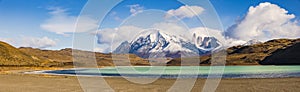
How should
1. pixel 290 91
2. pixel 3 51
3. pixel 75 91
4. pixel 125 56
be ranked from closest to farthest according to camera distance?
pixel 125 56, pixel 290 91, pixel 75 91, pixel 3 51

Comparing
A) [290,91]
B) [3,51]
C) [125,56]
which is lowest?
[290,91]

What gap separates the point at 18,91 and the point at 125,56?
14.5m

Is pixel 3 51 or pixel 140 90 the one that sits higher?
pixel 3 51

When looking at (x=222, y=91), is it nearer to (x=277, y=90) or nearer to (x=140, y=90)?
(x=277, y=90)

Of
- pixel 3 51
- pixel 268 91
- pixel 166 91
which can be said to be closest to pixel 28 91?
pixel 166 91

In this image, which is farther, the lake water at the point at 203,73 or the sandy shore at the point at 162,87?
the lake water at the point at 203,73

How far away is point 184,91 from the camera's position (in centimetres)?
2597

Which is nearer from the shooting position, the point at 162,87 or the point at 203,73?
the point at 162,87

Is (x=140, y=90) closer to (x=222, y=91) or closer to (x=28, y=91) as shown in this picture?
(x=222, y=91)

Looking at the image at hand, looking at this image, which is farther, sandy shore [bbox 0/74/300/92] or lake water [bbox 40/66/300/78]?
lake water [bbox 40/66/300/78]

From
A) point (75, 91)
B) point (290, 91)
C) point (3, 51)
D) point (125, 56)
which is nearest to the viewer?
point (125, 56)

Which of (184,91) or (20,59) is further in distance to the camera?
(20,59)

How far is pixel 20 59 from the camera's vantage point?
200m

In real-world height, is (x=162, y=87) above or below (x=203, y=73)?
below
